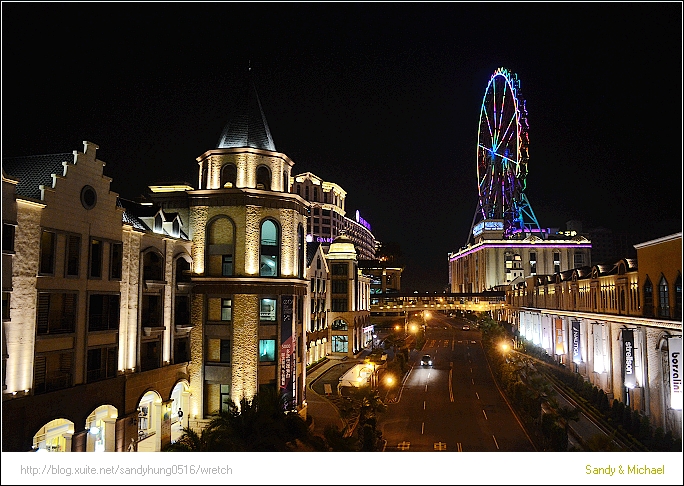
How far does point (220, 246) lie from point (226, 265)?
107cm

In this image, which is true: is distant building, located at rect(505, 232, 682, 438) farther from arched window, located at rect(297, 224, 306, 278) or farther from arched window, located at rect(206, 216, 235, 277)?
arched window, located at rect(206, 216, 235, 277)

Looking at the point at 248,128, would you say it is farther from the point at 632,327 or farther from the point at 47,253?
the point at 632,327

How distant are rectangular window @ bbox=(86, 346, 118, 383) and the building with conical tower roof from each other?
6493 millimetres

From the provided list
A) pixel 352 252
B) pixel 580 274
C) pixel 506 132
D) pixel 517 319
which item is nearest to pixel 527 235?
pixel 506 132

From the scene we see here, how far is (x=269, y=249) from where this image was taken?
2975 cm

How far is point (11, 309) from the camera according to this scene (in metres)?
17.7

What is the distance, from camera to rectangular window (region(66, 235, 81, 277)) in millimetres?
20219

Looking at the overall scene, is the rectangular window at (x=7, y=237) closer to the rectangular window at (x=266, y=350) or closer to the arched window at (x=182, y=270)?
the arched window at (x=182, y=270)

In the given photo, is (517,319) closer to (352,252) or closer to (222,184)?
(352,252)

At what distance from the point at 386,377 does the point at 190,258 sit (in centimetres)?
2274

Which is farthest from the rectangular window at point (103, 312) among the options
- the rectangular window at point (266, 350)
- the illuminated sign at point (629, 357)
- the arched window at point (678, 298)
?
the illuminated sign at point (629, 357)

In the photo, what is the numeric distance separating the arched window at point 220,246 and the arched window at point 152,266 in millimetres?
3250

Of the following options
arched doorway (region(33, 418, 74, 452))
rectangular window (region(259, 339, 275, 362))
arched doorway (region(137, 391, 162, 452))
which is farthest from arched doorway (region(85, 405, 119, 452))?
rectangular window (region(259, 339, 275, 362))

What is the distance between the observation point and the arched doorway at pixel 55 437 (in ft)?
64.2
